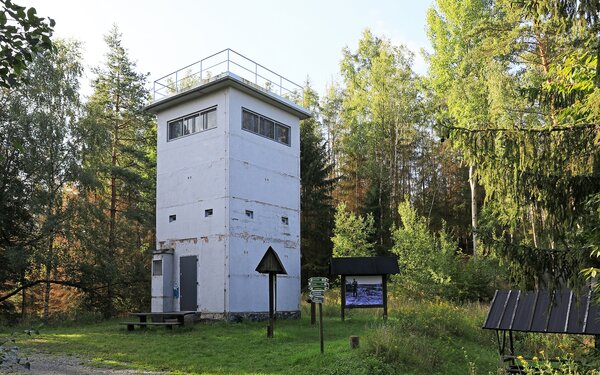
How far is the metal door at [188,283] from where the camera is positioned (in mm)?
20172

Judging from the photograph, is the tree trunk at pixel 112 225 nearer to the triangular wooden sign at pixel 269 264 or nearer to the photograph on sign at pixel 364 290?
the triangular wooden sign at pixel 269 264

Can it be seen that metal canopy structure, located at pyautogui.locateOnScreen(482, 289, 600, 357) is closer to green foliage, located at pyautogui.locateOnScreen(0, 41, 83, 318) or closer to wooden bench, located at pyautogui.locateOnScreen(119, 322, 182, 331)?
wooden bench, located at pyautogui.locateOnScreen(119, 322, 182, 331)

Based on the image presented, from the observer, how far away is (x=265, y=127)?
73.5 ft

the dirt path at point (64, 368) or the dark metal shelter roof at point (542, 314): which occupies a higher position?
the dark metal shelter roof at point (542, 314)

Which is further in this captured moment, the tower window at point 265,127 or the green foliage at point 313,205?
the green foliage at point 313,205

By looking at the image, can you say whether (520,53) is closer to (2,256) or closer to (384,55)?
(384,55)

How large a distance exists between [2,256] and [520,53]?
25503mm

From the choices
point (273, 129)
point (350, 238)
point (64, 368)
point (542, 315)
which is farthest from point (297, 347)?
point (350, 238)

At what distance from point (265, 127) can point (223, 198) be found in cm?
424

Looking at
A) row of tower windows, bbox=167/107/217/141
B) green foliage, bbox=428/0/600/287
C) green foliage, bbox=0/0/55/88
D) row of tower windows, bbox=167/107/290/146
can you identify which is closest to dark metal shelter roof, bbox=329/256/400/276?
row of tower windows, bbox=167/107/290/146

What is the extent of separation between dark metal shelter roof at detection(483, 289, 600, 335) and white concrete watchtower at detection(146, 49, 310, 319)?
11.3 m

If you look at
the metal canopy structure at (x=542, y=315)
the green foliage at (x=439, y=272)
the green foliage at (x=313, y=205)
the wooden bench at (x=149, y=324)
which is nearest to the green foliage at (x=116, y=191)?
the wooden bench at (x=149, y=324)

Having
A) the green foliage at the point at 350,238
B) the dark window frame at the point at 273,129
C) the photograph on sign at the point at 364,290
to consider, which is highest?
the dark window frame at the point at 273,129

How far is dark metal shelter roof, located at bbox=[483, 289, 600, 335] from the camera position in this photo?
29.7ft
